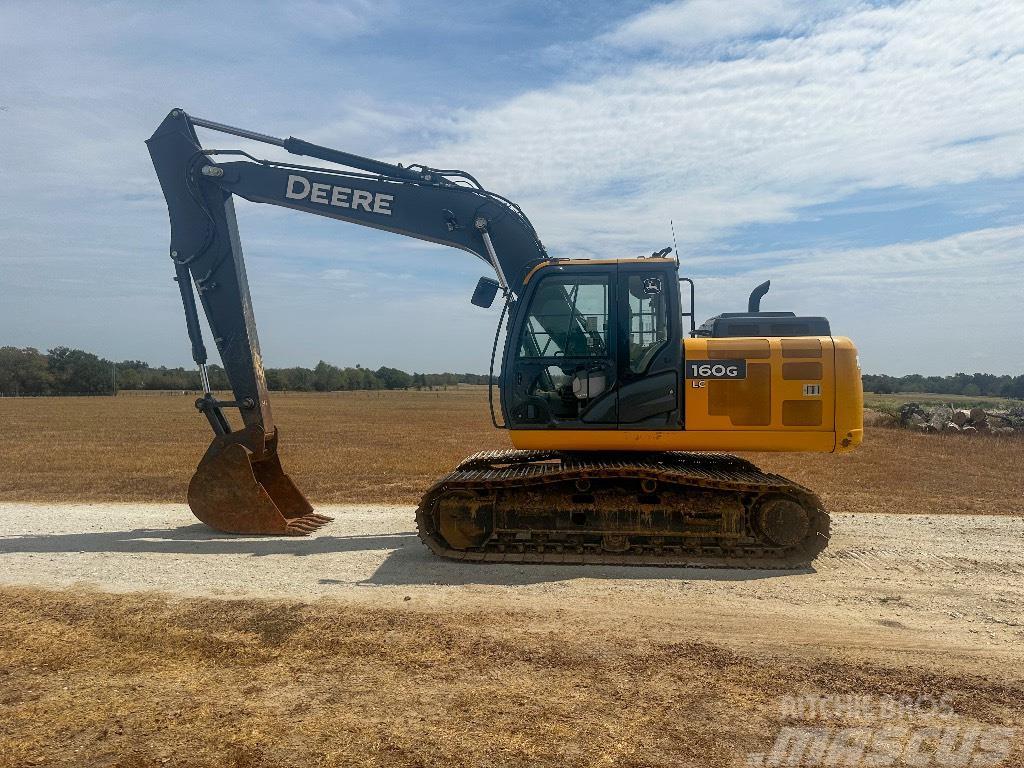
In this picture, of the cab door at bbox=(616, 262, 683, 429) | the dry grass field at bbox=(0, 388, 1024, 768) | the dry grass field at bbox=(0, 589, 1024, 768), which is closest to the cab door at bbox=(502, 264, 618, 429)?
the cab door at bbox=(616, 262, 683, 429)

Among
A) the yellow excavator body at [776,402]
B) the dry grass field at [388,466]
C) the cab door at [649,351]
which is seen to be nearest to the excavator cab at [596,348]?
the cab door at [649,351]

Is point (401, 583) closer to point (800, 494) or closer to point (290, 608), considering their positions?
point (290, 608)

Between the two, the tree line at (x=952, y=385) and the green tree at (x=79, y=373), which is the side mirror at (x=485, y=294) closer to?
the tree line at (x=952, y=385)

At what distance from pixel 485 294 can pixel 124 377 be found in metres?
101

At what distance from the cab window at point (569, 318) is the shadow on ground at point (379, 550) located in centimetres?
236

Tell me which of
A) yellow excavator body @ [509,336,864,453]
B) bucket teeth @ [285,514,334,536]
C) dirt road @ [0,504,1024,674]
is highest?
yellow excavator body @ [509,336,864,453]

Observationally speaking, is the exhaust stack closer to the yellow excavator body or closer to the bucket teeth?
the yellow excavator body

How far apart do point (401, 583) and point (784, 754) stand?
13.7ft

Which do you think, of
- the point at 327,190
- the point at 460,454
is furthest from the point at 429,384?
the point at 327,190

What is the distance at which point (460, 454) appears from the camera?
22203 mm

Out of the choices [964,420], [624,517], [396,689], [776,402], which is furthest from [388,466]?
[964,420]

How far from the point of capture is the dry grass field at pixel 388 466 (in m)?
13.9

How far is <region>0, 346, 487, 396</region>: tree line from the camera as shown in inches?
3238

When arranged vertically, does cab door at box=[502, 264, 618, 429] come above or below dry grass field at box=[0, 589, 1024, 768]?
above
